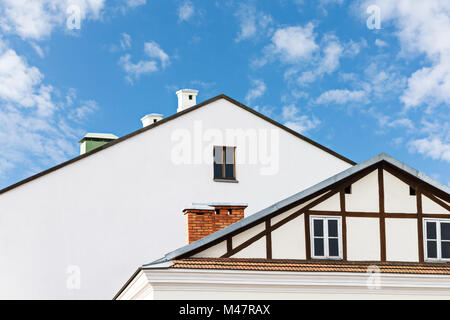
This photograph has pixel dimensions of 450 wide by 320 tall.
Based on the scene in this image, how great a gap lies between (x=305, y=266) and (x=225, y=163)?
38.0ft

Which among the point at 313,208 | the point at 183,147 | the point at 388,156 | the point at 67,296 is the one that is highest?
the point at 183,147

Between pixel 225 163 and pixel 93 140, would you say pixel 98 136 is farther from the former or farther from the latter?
pixel 225 163

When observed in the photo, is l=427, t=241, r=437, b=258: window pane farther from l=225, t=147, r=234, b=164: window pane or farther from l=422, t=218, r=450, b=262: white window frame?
l=225, t=147, r=234, b=164: window pane

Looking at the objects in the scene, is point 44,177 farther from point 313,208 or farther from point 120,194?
point 313,208

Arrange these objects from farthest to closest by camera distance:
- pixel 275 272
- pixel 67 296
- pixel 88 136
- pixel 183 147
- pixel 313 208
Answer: pixel 88 136 < pixel 183 147 < pixel 67 296 < pixel 313 208 < pixel 275 272

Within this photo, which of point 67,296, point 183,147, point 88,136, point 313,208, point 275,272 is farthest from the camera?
point 88,136

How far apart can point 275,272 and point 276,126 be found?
1272 cm

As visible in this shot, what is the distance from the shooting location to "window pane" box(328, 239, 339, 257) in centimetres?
1756

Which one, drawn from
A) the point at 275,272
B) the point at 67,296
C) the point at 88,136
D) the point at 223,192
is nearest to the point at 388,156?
the point at 275,272

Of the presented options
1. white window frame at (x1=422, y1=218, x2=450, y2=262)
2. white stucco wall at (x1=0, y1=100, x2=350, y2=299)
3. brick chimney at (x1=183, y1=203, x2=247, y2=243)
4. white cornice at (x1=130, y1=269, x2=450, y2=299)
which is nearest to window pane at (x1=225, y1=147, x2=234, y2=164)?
white stucco wall at (x1=0, y1=100, x2=350, y2=299)

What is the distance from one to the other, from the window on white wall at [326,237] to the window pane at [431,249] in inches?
82.0

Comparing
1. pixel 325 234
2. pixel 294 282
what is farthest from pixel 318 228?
pixel 294 282

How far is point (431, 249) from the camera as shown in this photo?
1789 centimetres

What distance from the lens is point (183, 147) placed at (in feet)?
90.2
